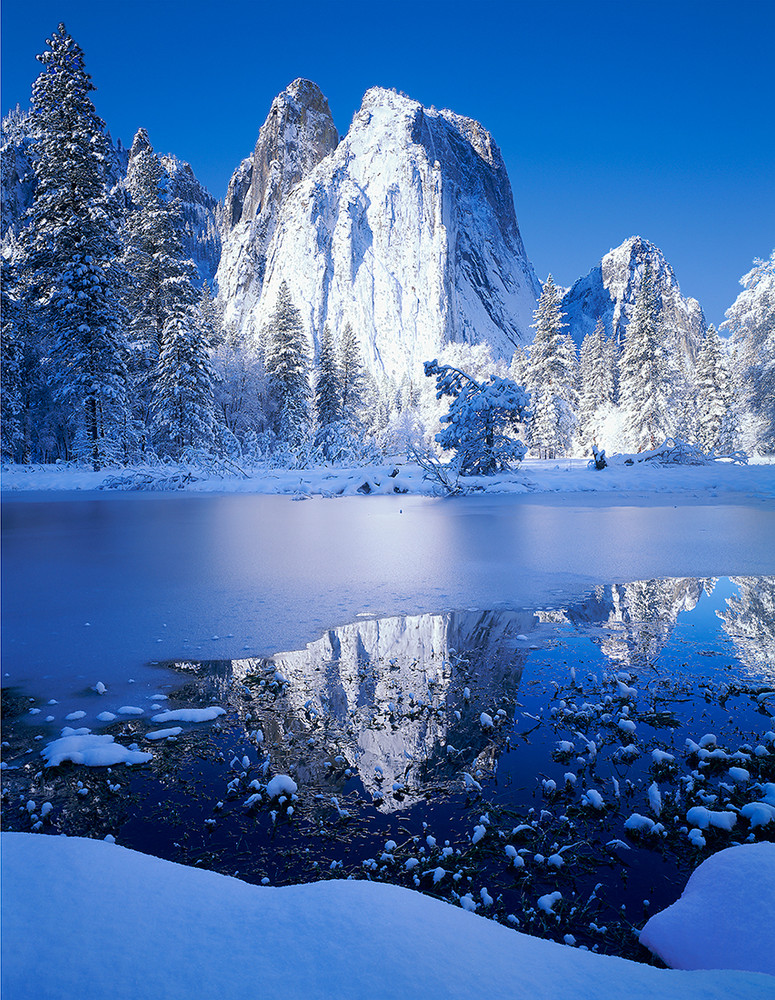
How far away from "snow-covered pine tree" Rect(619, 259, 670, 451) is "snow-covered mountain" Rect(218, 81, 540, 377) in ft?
186

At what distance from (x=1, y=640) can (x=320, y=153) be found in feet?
502

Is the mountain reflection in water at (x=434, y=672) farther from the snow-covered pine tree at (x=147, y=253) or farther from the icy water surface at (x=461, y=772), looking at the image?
the snow-covered pine tree at (x=147, y=253)

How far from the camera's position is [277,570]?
18.9 feet

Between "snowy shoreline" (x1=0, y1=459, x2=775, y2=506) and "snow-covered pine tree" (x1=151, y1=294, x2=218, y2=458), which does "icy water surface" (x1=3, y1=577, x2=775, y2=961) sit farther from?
"snow-covered pine tree" (x1=151, y1=294, x2=218, y2=458)

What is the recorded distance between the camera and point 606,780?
2.03 metres

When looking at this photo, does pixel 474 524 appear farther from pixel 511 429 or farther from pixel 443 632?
pixel 511 429

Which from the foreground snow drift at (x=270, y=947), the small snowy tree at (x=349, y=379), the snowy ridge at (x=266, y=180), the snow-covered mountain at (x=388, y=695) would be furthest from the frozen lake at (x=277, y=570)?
the snowy ridge at (x=266, y=180)

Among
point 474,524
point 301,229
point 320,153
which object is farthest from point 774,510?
point 320,153

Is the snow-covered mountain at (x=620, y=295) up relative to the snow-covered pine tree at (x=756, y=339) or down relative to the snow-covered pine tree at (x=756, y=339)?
up

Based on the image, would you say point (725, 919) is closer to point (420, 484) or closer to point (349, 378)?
point (420, 484)

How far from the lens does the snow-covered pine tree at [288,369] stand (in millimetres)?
34375

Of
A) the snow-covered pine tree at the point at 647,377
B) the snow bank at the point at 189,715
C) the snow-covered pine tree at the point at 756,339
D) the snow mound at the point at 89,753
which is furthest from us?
the snow-covered pine tree at the point at 647,377

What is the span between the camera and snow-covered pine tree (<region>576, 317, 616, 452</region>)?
1868 inches

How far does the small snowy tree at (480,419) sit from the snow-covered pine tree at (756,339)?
12100mm
